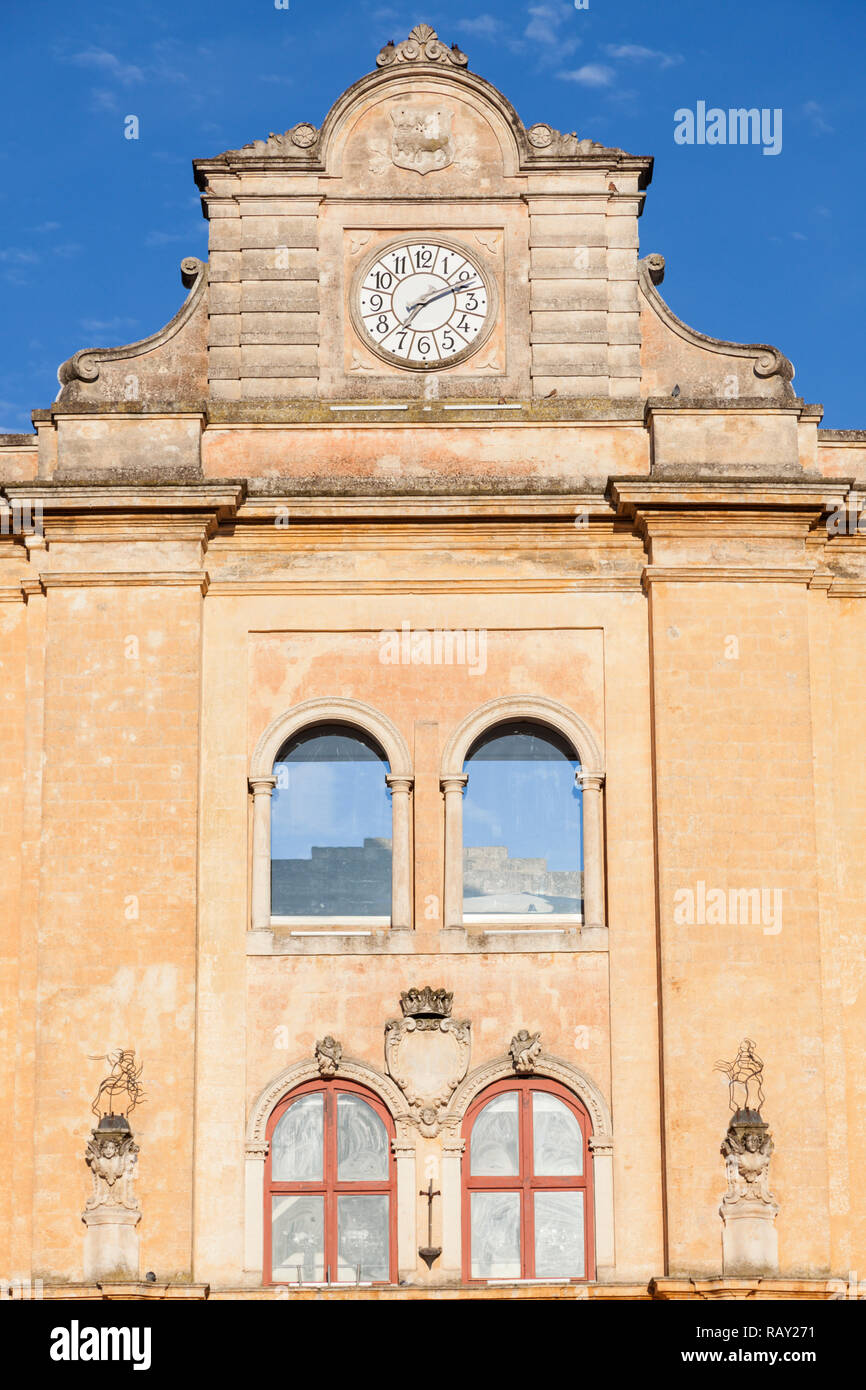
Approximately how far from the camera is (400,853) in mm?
25078

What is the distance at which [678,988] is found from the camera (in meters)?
24.2

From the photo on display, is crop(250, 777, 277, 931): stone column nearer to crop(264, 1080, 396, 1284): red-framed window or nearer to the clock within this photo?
crop(264, 1080, 396, 1284): red-framed window

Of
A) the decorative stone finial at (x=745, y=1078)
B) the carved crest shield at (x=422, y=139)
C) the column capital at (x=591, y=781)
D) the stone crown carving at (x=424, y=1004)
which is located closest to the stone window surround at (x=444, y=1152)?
the stone crown carving at (x=424, y=1004)

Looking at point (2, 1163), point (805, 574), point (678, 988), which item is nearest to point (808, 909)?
point (678, 988)

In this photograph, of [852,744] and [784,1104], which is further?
[852,744]

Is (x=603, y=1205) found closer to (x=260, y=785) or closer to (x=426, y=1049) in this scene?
(x=426, y=1049)

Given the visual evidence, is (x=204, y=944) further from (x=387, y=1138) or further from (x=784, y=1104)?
(x=784, y=1104)

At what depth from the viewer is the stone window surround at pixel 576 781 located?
24891mm

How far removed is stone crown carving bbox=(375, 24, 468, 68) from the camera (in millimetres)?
27438

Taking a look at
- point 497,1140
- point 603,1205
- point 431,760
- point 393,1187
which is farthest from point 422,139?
point 603,1205

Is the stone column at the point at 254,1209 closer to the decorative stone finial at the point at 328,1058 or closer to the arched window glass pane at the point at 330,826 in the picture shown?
the decorative stone finial at the point at 328,1058

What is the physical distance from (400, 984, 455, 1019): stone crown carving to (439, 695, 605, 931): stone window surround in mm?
772

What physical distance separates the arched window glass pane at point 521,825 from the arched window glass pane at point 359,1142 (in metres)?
2.38
